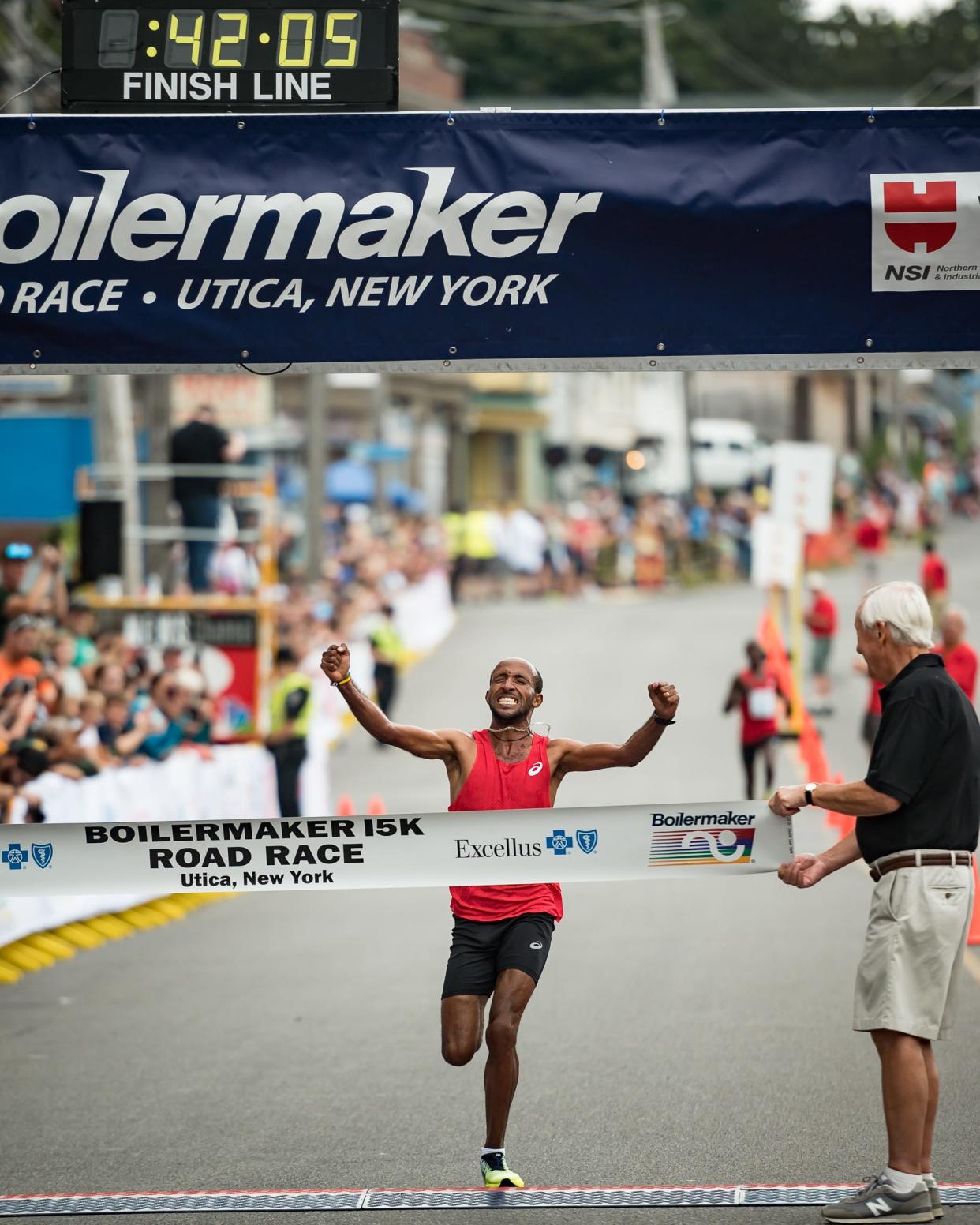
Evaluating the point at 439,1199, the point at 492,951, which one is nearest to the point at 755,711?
the point at 492,951

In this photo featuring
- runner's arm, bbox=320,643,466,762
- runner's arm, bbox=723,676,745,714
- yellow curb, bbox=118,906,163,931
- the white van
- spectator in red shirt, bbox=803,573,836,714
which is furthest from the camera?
the white van

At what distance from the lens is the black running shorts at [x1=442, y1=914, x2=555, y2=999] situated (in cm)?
732

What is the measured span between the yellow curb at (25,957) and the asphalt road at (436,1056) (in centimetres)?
20

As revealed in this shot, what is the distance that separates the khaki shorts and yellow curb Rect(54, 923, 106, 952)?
8.83m

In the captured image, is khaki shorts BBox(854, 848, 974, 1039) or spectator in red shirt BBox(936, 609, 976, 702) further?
spectator in red shirt BBox(936, 609, 976, 702)

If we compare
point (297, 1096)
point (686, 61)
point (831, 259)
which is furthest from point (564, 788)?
point (686, 61)

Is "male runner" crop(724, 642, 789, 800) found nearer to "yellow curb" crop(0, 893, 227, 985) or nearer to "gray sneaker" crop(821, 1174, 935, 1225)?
"yellow curb" crop(0, 893, 227, 985)

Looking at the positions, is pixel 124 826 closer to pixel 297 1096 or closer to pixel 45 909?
pixel 297 1096

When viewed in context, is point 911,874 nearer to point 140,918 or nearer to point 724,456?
point 140,918

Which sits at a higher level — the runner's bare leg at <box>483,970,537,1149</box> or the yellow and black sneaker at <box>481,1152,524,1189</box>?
the runner's bare leg at <box>483,970,537,1149</box>

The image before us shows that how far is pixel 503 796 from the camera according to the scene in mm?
7617

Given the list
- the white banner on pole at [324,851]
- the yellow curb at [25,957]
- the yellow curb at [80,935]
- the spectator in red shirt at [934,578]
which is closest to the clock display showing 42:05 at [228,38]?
the white banner on pole at [324,851]

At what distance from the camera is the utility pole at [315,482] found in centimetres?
3269

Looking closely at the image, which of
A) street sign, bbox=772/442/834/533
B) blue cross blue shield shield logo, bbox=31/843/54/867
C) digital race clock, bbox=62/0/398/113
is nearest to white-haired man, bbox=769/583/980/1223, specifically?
blue cross blue shield shield logo, bbox=31/843/54/867
